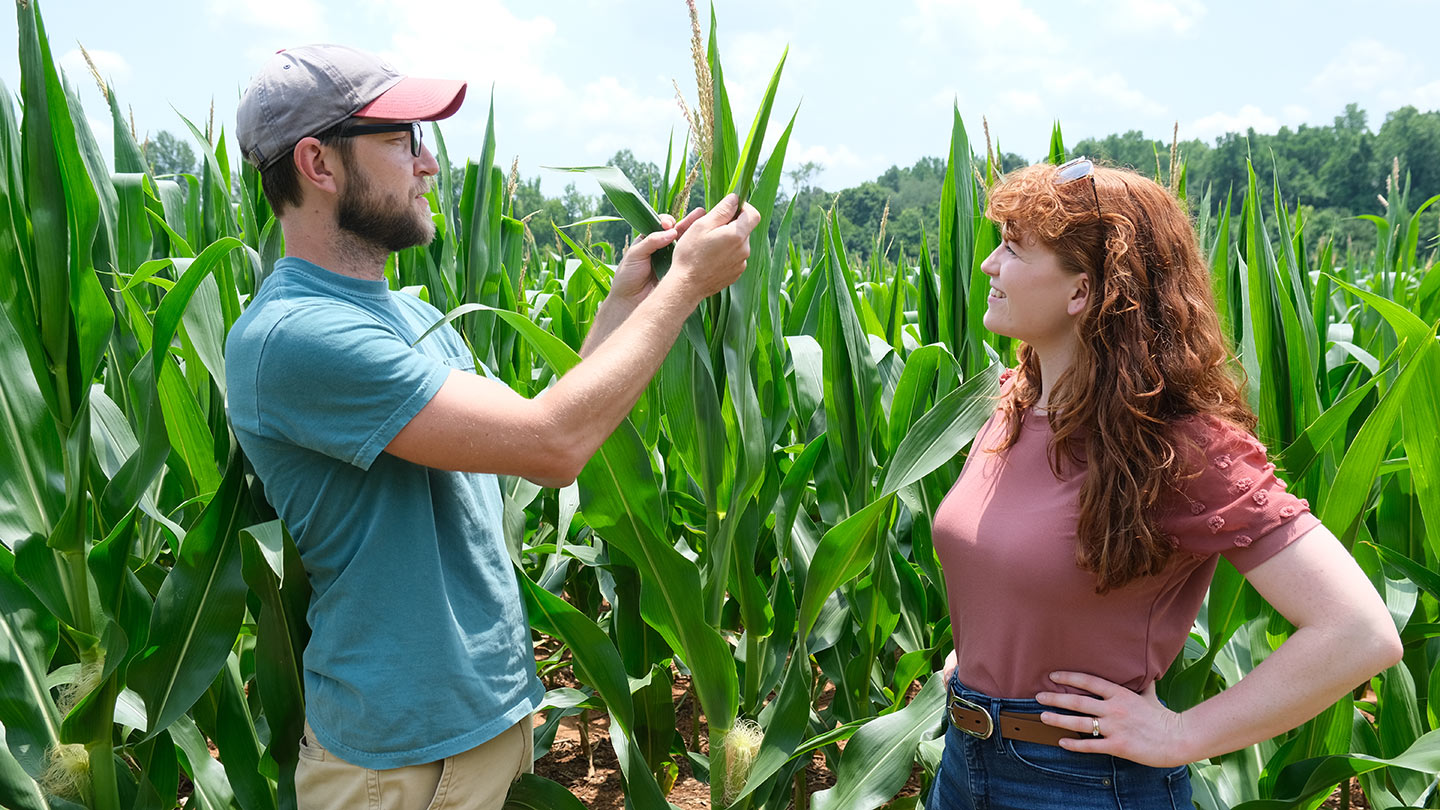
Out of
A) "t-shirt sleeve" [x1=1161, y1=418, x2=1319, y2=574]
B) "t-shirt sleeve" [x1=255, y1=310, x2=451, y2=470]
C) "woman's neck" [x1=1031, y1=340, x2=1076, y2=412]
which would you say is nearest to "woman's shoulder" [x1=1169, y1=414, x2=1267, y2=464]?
"t-shirt sleeve" [x1=1161, y1=418, x2=1319, y2=574]

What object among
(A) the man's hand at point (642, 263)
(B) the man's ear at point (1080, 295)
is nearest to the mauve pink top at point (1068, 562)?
(B) the man's ear at point (1080, 295)

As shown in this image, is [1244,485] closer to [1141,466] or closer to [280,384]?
[1141,466]

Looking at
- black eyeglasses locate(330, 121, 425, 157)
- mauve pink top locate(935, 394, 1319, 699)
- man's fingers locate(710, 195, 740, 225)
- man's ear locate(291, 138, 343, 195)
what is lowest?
mauve pink top locate(935, 394, 1319, 699)

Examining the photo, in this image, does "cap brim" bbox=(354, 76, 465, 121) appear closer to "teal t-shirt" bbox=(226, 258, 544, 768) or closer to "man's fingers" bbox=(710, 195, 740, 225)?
"teal t-shirt" bbox=(226, 258, 544, 768)

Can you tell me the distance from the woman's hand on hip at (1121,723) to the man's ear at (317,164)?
52.1 inches

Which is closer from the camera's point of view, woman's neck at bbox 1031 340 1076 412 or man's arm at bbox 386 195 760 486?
man's arm at bbox 386 195 760 486

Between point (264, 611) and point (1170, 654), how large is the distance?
141cm

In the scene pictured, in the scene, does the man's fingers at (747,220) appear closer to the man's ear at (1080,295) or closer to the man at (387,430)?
the man at (387,430)

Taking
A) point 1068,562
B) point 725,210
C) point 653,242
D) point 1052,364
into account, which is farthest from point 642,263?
point 1068,562

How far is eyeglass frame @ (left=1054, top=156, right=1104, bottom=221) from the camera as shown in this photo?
1.39 metres

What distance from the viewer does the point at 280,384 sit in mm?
1349

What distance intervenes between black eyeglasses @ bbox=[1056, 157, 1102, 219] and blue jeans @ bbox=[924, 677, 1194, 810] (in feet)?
2.43

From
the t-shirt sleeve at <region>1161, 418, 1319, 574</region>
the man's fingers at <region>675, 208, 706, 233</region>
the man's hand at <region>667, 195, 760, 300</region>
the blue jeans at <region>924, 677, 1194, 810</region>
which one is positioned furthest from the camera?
the man's fingers at <region>675, 208, 706, 233</region>

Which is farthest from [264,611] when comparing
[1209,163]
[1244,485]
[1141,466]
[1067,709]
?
[1209,163]
